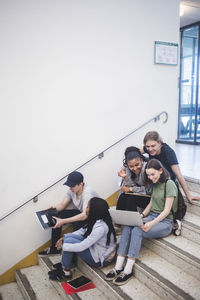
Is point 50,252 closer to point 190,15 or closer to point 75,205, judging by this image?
point 75,205

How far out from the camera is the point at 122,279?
2.41 meters

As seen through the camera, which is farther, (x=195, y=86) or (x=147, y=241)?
(x=195, y=86)

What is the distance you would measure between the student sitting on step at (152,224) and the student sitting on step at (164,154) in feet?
1.15

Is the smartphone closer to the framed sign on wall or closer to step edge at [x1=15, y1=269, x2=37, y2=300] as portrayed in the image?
step edge at [x1=15, y1=269, x2=37, y2=300]

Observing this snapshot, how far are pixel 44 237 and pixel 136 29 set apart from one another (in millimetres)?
2907

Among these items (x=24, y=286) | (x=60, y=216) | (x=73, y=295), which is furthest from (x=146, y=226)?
(x=24, y=286)

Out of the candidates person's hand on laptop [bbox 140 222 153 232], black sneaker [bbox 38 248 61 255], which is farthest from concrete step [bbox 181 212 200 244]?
black sneaker [bbox 38 248 61 255]

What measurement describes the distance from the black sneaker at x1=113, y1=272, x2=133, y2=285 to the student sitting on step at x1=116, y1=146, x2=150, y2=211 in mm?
663

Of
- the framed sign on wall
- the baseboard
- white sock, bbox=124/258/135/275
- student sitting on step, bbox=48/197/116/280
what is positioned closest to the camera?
white sock, bbox=124/258/135/275

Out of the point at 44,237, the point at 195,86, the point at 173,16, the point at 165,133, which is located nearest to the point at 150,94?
the point at 165,133

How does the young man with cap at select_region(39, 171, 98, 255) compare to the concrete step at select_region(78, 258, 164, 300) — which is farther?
the young man with cap at select_region(39, 171, 98, 255)

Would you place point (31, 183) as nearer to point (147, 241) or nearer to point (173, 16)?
point (147, 241)

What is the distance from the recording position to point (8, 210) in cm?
308

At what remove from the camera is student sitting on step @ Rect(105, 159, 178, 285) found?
2469 millimetres
